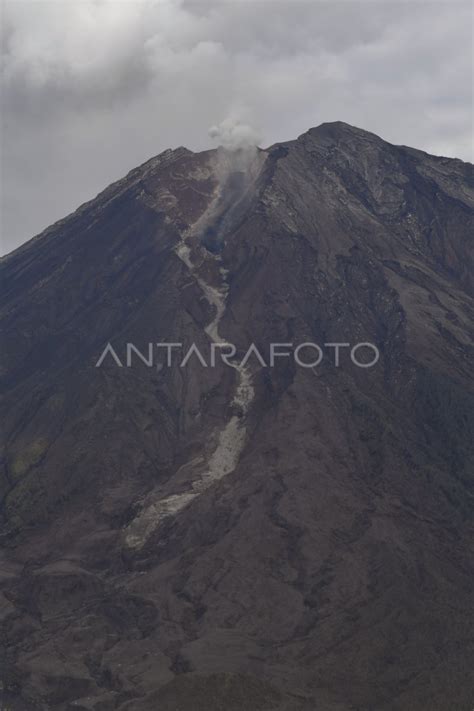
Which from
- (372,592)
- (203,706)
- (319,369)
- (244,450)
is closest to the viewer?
(203,706)

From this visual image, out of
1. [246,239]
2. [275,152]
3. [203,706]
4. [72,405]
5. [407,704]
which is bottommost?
[407,704]

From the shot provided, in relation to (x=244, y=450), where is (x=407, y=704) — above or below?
below

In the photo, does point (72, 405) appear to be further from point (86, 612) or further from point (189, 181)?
point (189, 181)

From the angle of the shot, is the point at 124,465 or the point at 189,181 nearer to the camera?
the point at 124,465

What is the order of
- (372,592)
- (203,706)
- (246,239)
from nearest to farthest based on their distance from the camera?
(203,706) → (372,592) → (246,239)

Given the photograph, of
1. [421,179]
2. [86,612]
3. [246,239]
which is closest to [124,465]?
[86,612]

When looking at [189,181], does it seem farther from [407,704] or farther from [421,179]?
[407,704]
